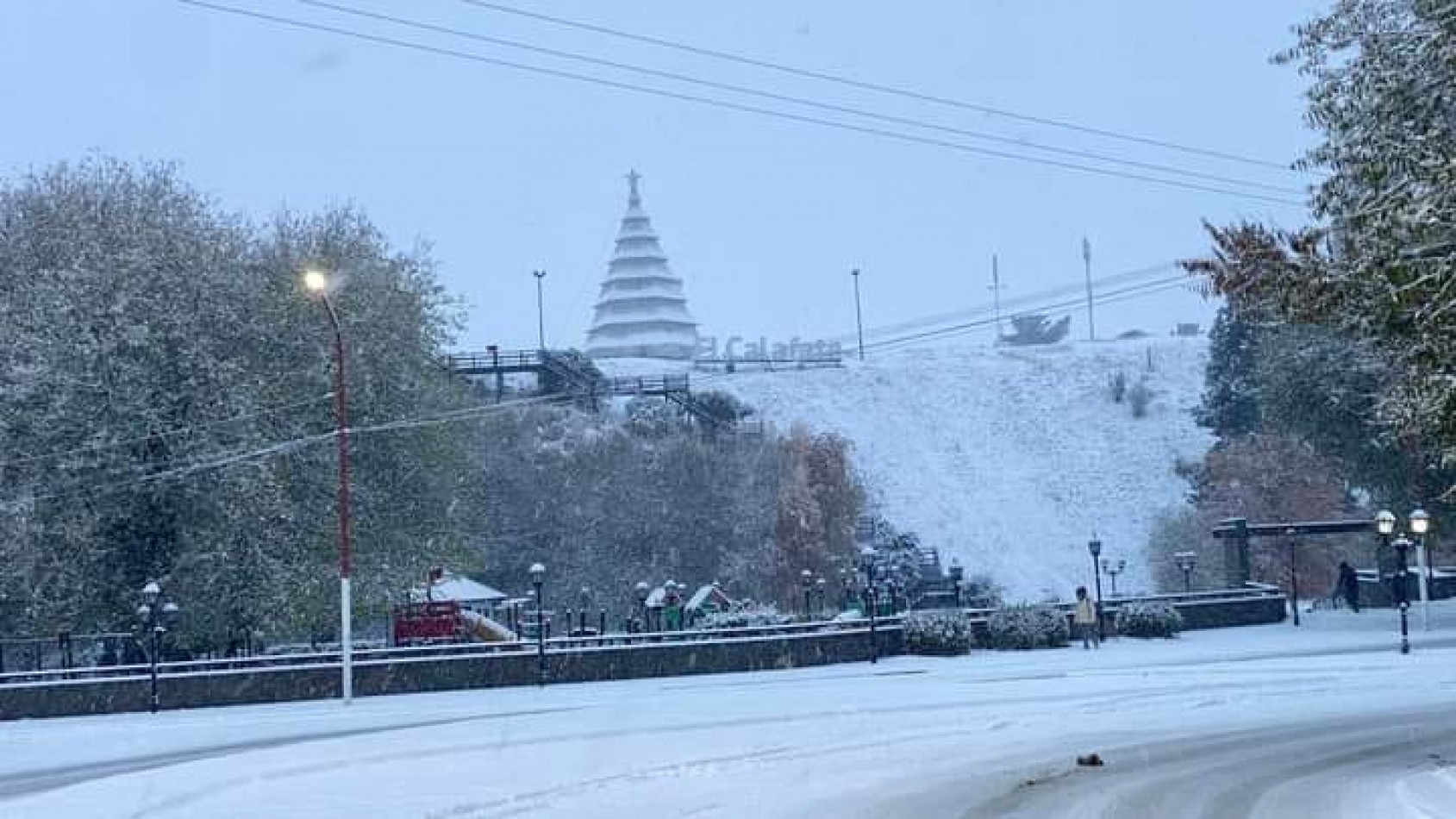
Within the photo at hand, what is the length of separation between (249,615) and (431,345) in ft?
40.7

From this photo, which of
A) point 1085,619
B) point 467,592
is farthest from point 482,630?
point 1085,619

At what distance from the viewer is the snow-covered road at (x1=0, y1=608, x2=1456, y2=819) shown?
1772cm

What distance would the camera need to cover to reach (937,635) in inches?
1770

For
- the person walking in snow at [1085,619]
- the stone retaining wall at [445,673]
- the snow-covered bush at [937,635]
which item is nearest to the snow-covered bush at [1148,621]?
the person walking in snow at [1085,619]

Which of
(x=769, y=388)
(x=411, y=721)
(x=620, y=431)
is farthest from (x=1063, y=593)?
(x=411, y=721)

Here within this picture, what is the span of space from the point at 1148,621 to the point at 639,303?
107312 millimetres

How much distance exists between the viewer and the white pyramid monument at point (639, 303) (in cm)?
15262

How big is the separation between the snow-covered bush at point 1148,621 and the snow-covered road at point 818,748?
34.3 ft

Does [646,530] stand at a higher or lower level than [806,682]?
higher

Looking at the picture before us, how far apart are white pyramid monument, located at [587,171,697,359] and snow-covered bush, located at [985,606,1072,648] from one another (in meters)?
104

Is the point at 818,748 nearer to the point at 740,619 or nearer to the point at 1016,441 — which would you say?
the point at 740,619

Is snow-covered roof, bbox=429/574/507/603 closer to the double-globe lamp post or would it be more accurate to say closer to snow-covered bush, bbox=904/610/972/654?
snow-covered bush, bbox=904/610/972/654

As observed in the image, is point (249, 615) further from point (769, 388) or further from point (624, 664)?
point (769, 388)

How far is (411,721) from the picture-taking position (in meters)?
30.4
